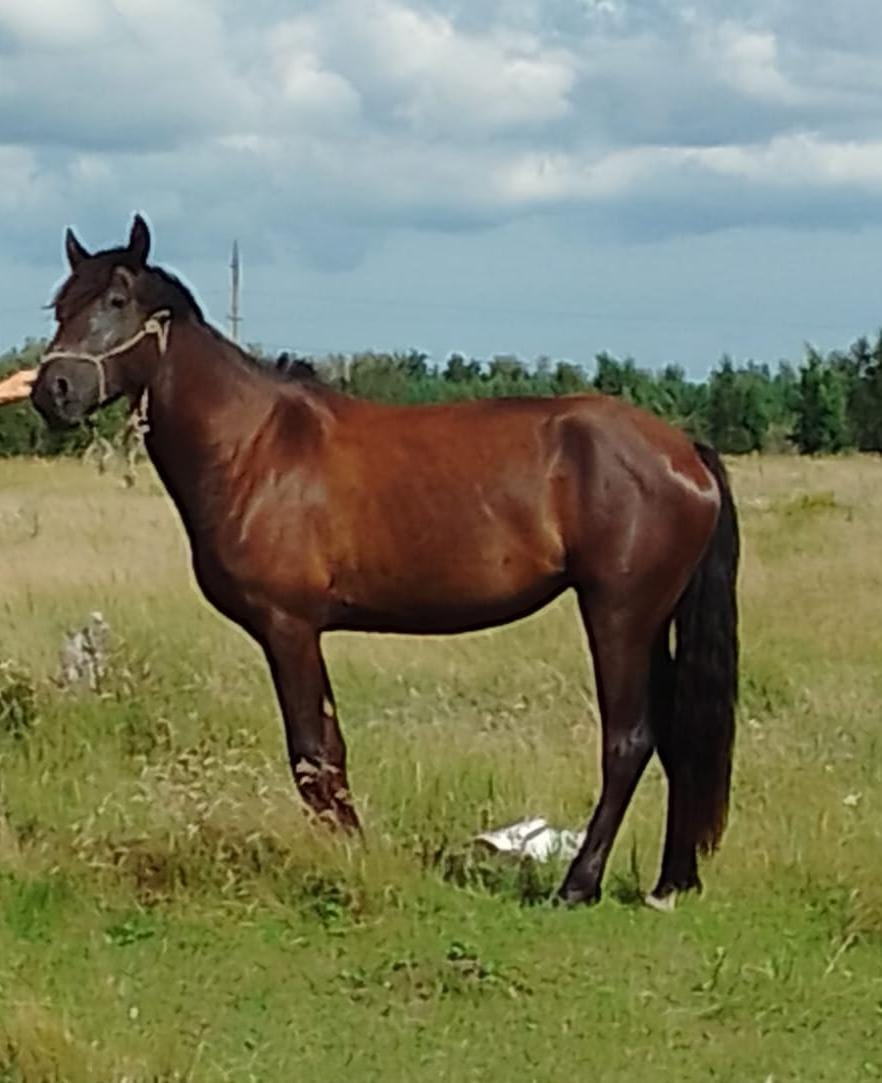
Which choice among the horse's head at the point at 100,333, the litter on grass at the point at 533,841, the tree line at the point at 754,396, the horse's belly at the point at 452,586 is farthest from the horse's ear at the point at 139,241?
the tree line at the point at 754,396

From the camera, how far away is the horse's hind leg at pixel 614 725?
6.11 meters

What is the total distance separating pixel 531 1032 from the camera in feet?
16.2

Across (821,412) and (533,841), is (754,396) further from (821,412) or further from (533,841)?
(533,841)

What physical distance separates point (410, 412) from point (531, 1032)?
7.68ft

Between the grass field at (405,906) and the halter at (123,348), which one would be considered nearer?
the grass field at (405,906)

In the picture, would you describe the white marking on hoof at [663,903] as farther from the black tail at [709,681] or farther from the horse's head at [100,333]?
the horse's head at [100,333]

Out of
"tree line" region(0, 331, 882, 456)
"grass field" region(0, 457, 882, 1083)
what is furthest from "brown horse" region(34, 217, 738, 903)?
"tree line" region(0, 331, 882, 456)

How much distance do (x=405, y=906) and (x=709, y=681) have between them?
1240 millimetres

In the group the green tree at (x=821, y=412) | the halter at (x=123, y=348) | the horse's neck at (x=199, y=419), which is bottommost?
the green tree at (x=821, y=412)

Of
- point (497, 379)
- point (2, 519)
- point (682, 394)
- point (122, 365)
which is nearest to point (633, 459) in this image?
point (122, 365)

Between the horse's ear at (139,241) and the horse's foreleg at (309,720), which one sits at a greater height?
the horse's ear at (139,241)

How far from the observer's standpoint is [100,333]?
6.23 metres

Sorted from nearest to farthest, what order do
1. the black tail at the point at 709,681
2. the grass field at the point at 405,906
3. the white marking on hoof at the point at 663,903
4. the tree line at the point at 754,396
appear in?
the grass field at the point at 405,906 < the white marking on hoof at the point at 663,903 < the black tail at the point at 709,681 < the tree line at the point at 754,396

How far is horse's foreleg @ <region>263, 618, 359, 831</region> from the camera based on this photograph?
6.25 metres
